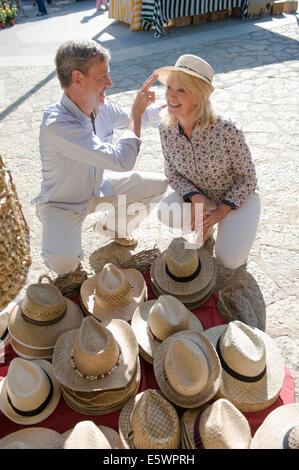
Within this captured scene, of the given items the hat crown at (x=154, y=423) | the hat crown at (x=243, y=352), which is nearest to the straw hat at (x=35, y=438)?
the hat crown at (x=154, y=423)

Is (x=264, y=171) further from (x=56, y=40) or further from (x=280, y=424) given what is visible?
(x=56, y=40)

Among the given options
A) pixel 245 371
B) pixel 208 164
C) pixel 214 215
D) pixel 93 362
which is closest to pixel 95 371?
pixel 93 362

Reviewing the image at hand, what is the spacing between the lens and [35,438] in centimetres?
178

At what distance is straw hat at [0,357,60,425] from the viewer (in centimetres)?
184

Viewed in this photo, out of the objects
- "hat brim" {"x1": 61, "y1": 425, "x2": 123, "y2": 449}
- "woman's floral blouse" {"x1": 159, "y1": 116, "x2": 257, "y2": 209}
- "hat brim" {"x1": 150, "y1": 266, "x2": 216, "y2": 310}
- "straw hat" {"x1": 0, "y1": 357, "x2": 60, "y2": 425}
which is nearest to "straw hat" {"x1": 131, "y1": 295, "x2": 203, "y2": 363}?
"hat brim" {"x1": 150, "y1": 266, "x2": 216, "y2": 310}

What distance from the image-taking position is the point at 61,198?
9.71 ft

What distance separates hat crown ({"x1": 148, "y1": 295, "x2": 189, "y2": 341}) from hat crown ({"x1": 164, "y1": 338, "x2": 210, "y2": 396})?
0.23m

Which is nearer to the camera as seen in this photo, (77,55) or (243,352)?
(243,352)

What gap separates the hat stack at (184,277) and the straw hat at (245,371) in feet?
1.82

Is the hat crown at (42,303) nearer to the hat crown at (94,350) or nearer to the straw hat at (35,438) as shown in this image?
the hat crown at (94,350)

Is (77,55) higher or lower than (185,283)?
higher

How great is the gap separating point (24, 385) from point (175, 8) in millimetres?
10280

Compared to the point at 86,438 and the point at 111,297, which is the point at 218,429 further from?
the point at 111,297

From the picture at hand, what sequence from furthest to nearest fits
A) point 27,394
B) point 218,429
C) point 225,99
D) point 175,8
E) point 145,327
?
point 175,8
point 225,99
point 145,327
point 27,394
point 218,429
